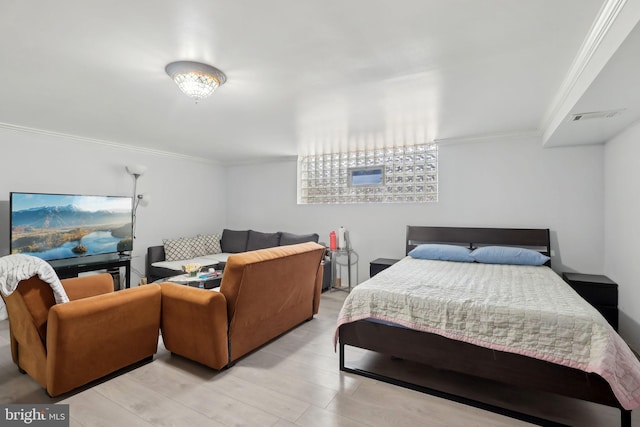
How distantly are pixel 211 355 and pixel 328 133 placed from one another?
9.17 ft

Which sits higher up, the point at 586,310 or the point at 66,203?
the point at 66,203

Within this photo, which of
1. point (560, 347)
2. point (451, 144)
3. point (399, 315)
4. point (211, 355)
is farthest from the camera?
point (451, 144)

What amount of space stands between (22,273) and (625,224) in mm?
4908

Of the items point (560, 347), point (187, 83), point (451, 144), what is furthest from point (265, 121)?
point (560, 347)

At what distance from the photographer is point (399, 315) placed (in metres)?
2.20

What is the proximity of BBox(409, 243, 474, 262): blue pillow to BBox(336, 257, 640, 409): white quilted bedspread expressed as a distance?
87 centimetres

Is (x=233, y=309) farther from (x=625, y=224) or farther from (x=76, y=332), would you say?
(x=625, y=224)

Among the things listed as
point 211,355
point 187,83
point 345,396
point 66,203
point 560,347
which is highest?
point 187,83

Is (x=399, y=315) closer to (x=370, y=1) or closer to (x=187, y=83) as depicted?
(x=370, y=1)

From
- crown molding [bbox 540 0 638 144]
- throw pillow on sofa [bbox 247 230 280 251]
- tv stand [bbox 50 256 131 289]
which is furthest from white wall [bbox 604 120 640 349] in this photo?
tv stand [bbox 50 256 131 289]

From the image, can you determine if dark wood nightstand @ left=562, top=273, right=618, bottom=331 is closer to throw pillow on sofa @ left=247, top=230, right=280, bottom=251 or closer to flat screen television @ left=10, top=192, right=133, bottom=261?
throw pillow on sofa @ left=247, top=230, right=280, bottom=251

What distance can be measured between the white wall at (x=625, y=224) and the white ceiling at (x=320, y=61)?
16.3 inches

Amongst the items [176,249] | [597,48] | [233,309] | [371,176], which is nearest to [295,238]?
[371,176]

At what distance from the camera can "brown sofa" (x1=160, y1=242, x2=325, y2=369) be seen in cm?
232
